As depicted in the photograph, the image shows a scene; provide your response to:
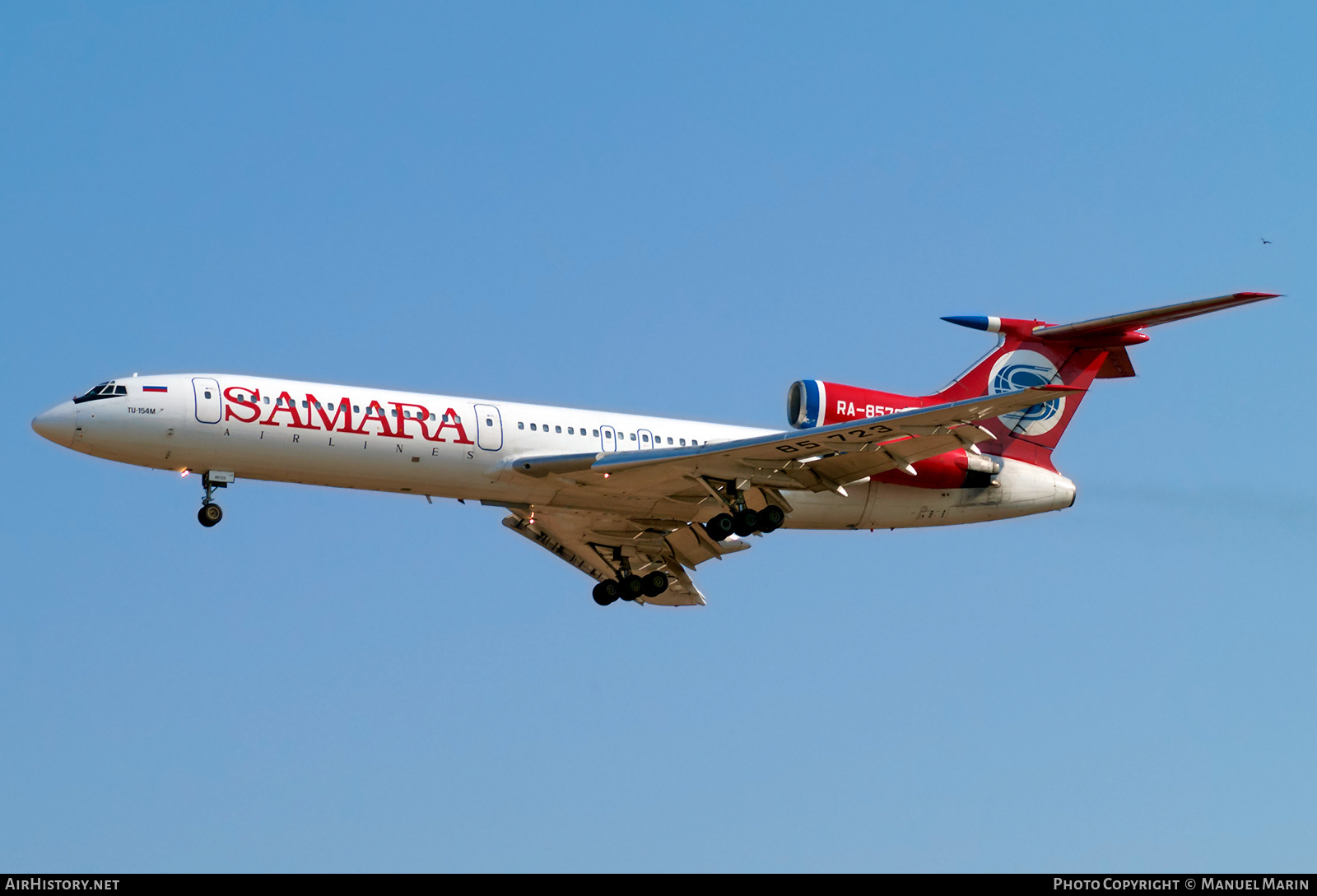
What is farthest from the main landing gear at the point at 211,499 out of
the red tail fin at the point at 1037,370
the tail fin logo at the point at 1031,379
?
the tail fin logo at the point at 1031,379

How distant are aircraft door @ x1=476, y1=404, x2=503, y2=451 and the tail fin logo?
35.1 feet

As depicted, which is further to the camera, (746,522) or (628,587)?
(628,587)

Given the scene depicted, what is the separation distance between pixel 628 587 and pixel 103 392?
11.6 m

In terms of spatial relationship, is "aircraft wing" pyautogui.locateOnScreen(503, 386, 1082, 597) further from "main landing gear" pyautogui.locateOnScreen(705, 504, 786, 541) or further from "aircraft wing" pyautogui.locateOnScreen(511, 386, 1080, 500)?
"main landing gear" pyautogui.locateOnScreen(705, 504, 786, 541)

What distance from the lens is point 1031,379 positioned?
3294 cm

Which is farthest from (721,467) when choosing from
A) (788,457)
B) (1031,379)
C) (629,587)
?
(1031,379)

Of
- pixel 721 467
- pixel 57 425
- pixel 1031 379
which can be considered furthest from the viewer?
pixel 1031 379

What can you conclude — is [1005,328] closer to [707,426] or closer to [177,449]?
[707,426]

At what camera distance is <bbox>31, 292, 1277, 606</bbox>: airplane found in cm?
2730

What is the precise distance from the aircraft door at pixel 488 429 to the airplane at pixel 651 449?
0.11 feet

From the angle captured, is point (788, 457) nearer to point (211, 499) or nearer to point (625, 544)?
point (625, 544)

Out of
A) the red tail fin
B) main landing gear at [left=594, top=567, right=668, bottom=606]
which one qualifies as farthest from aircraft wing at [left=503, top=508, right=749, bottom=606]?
the red tail fin
